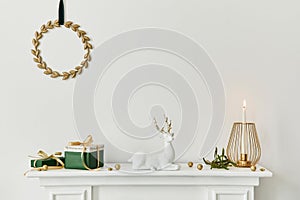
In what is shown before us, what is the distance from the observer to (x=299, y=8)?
2.24 metres

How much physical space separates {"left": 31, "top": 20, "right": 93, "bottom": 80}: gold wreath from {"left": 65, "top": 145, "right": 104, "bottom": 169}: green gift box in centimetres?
43

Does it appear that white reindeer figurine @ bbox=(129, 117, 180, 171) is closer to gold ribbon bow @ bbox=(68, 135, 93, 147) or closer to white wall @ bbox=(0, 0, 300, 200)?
gold ribbon bow @ bbox=(68, 135, 93, 147)

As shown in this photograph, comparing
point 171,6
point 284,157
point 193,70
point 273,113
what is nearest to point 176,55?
point 193,70

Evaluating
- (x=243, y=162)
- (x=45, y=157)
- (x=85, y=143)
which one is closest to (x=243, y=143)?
(x=243, y=162)

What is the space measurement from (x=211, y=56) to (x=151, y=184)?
73 centimetres

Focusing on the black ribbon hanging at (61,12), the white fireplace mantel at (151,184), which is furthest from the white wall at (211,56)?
the white fireplace mantel at (151,184)

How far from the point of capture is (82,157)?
1.97 meters

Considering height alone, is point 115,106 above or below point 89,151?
above

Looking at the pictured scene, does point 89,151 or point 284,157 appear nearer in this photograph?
point 89,151

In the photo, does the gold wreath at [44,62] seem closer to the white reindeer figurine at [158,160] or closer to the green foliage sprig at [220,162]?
the white reindeer figurine at [158,160]

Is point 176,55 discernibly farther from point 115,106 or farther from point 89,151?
point 89,151

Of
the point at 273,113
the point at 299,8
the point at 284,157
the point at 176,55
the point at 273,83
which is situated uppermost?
the point at 299,8

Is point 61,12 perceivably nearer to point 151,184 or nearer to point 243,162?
point 151,184

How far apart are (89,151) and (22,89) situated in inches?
21.1
